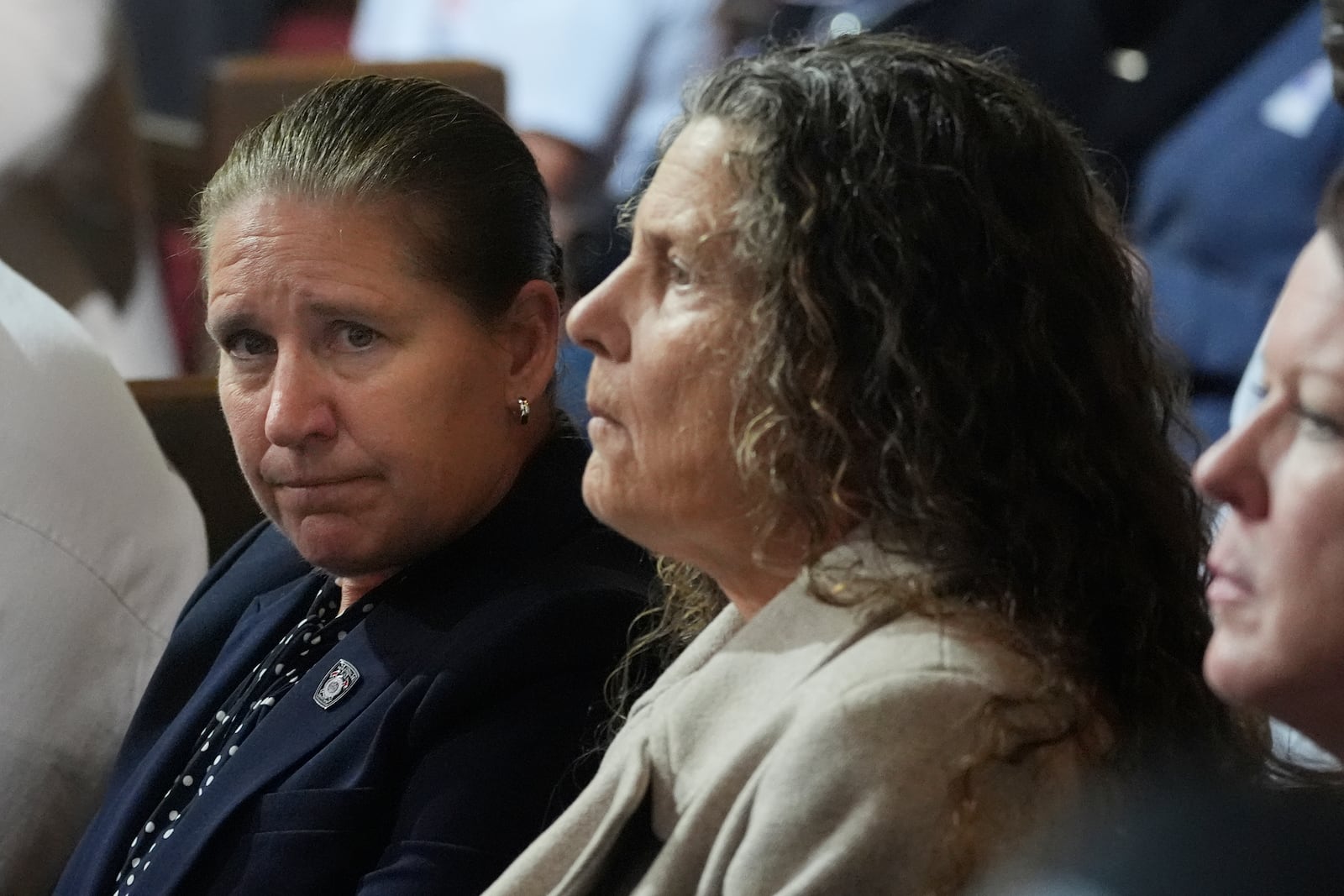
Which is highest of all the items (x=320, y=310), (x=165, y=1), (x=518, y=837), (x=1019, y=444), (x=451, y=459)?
(x=1019, y=444)

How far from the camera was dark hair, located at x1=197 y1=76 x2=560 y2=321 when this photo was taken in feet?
5.14

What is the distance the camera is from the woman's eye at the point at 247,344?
5.30ft

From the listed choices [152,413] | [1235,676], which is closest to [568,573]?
[1235,676]

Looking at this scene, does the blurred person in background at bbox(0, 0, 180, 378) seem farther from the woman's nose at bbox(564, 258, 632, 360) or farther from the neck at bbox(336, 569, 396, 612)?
the woman's nose at bbox(564, 258, 632, 360)

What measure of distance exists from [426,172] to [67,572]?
1.97 feet

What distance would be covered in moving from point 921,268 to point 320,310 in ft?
1.99

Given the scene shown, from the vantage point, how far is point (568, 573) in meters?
1.54

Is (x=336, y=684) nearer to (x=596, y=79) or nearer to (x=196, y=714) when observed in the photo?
(x=196, y=714)

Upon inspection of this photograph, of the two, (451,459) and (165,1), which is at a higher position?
A: (451,459)

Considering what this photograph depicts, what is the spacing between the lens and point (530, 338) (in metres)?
1.64

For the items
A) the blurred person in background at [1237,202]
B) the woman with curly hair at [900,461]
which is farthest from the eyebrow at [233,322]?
the blurred person in background at [1237,202]

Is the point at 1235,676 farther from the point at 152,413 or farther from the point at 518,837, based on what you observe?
the point at 152,413

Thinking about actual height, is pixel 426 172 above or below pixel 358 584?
above

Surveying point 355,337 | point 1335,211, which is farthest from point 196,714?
point 1335,211
